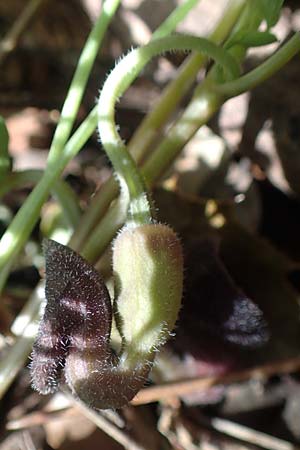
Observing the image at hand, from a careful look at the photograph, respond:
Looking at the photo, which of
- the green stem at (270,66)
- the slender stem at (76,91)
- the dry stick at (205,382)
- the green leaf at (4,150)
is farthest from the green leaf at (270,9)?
the dry stick at (205,382)

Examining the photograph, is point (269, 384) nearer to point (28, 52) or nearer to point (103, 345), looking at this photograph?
point (103, 345)

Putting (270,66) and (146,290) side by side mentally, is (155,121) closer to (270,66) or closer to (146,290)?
(270,66)

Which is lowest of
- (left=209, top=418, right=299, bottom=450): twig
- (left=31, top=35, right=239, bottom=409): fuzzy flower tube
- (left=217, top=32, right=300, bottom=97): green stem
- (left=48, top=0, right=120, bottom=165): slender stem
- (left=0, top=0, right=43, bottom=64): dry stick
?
(left=209, top=418, right=299, bottom=450): twig

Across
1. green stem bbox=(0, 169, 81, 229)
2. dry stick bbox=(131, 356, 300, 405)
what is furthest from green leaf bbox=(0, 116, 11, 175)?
dry stick bbox=(131, 356, 300, 405)

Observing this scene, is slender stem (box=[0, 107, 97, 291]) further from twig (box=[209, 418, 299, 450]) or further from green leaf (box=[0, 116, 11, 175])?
twig (box=[209, 418, 299, 450])

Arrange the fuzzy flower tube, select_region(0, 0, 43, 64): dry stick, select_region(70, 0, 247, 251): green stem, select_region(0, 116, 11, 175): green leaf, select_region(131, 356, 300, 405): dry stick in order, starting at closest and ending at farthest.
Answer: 1. the fuzzy flower tube
2. select_region(0, 116, 11, 175): green leaf
3. select_region(70, 0, 247, 251): green stem
4. select_region(131, 356, 300, 405): dry stick
5. select_region(0, 0, 43, 64): dry stick

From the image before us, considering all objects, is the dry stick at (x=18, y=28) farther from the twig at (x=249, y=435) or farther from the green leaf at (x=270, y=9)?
the twig at (x=249, y=435)
